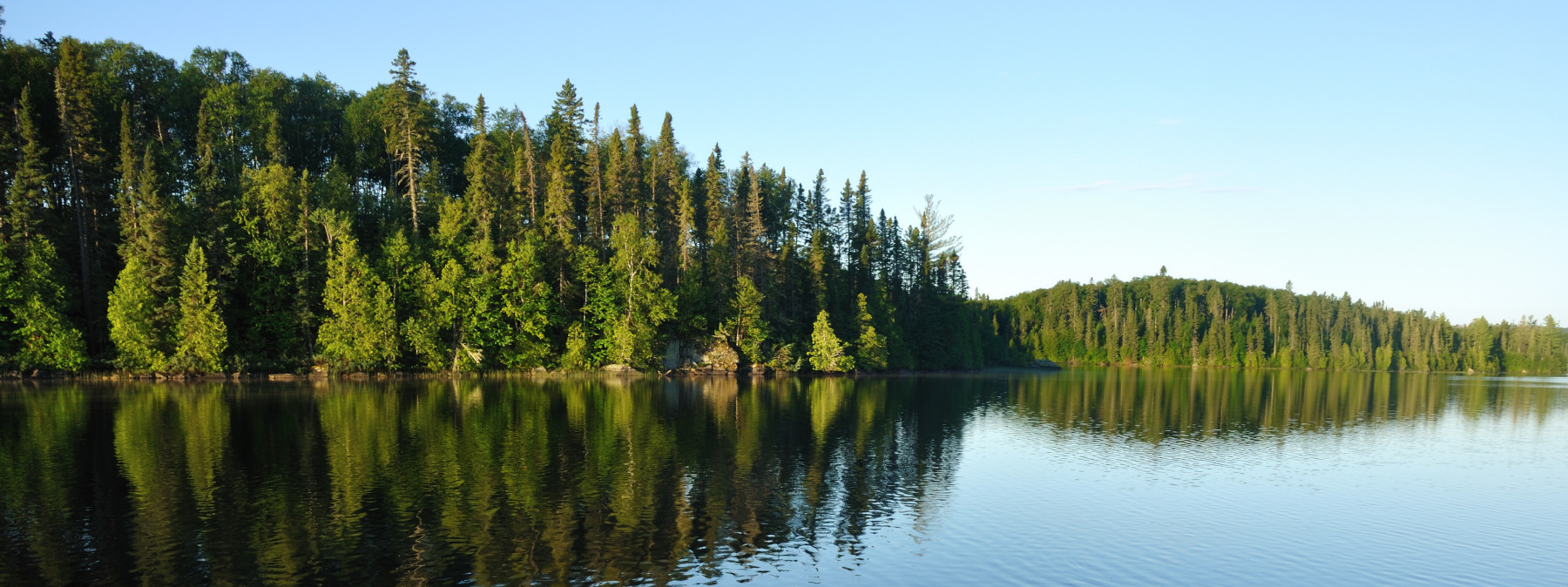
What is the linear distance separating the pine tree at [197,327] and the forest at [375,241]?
0.53ft

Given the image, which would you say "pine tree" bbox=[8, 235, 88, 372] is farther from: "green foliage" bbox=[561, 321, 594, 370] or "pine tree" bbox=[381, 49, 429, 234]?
"green foliage" bbox=[561, 321, 594, 370]

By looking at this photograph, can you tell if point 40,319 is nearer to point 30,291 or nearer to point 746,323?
point 30,291

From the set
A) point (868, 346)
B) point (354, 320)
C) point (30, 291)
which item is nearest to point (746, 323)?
point (868, 346)

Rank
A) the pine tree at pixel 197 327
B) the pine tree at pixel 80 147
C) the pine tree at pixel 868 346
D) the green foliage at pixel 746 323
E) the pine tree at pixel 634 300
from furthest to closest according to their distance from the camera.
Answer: the pine tree at pixel 868 346 → the green foliage at pixel 746 323 → the pine tree at pixel 634 300 → the pine tree at pixel 80 147 → the pine tree at pixel 197 327

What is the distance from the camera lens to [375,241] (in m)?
83.8

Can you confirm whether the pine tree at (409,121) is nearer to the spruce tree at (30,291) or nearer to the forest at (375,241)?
the forest at (375,241)

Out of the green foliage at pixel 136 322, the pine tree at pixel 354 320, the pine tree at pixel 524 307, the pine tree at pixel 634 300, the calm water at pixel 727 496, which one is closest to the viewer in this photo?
the calm water at pixel 727 496

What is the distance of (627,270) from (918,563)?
71.1 metres

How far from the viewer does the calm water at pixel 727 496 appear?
19.7 m

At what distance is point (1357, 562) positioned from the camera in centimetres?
2200

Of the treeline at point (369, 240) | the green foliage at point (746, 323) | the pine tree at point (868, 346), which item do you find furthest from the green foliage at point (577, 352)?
the pine tree at point (868, 346)

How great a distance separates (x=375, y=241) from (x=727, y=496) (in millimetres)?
70777

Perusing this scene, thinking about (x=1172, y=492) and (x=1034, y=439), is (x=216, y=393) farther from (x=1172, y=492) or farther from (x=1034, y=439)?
(x=1172, y=492)

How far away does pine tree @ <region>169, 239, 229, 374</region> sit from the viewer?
65.1 metres
